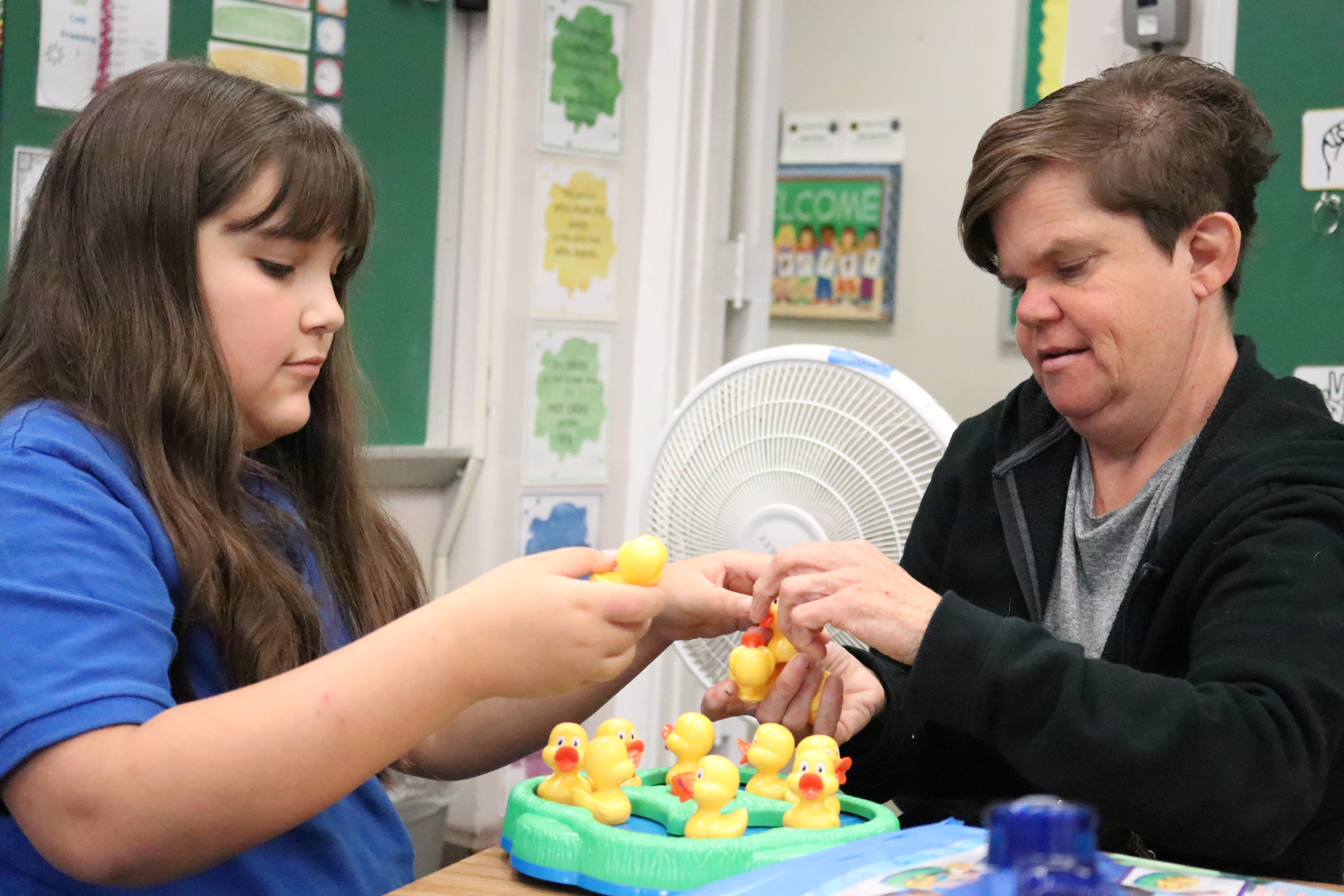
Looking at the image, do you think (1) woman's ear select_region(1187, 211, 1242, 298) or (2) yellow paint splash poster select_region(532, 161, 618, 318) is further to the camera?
(2) yellow paint splash poster select_region(532, 161, 618, 318)

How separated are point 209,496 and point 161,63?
1.29 feet

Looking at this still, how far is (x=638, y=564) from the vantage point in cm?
101

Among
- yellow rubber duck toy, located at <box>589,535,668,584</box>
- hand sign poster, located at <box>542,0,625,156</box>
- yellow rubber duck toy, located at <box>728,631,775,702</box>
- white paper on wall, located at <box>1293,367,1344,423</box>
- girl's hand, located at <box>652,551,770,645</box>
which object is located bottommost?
yellow rubber duck toy, located at <box>728,631,775,702</box>

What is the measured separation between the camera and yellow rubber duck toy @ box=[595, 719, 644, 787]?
1.04 meters

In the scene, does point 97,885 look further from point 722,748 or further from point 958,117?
point 958,117

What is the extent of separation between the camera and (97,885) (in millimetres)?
941

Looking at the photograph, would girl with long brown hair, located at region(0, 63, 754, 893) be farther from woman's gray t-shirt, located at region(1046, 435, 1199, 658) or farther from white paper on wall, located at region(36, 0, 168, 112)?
white paper on wall, located at region(36, 0, 168, 112)

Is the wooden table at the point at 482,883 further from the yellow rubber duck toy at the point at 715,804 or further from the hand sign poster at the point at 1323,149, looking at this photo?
the hand sign poster at the point at 1323,149

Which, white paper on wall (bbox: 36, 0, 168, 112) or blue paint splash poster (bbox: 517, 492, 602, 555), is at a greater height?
white paper on wall (bbox: 36, 0, 168, 112)

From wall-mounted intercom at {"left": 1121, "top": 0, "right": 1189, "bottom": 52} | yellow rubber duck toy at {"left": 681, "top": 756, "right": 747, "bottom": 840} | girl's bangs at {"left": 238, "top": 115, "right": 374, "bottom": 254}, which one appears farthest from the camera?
wall-mounted intercom at {"left": 1121, "top": 0, "right": 1189, "bottom": 52}

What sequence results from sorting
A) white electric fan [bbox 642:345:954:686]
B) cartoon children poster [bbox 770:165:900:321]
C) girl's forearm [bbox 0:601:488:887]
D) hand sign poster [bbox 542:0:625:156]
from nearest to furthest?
girl's forearm [bbox 0:601:488:887]
white electric fan [bbox 642:345:954:686]
hand sign poster [bbox 542:0:625:156]
cartoon children poster [bbox 770:165:900:321]

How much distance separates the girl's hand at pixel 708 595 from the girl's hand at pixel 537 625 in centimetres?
25

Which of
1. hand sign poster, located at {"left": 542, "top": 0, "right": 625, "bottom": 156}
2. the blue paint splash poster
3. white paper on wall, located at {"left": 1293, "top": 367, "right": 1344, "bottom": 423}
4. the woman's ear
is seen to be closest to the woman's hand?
the woman's ear

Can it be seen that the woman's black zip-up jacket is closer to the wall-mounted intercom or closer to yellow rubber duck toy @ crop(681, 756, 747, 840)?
yellow rubber duck toy @ crop(681, 756, 747, 840)
